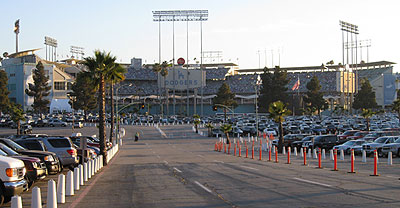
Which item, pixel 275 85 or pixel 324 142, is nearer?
pixel 324 142

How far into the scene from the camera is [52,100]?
129625 mm

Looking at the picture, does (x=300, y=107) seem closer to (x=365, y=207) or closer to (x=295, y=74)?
(x=295, y=74)

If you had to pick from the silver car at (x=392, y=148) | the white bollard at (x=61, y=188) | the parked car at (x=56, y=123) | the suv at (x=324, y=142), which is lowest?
the parked car at (x=56, y=123)

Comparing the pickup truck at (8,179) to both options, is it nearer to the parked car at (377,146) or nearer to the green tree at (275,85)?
the parked car at (377,146)

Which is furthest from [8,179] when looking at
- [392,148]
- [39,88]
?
[39,88]

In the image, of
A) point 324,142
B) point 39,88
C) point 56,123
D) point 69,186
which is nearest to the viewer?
point 69,186

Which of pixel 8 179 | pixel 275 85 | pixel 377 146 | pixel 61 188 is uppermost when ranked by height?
pixel 275 85

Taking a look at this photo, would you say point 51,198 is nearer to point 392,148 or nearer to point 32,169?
point 32,169

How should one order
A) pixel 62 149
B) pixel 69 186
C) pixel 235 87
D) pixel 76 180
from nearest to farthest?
1. pixel 69 186
2. pixel 76 180
3. pixel 62 149
4. pixel 235 87

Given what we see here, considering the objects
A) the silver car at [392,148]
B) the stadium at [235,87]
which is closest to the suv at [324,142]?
the silver car at [392,148]

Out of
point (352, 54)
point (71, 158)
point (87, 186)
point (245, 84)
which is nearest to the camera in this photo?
point (87, 186)

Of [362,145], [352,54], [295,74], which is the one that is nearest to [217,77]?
[295,74]

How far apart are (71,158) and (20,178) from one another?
36.8 feet

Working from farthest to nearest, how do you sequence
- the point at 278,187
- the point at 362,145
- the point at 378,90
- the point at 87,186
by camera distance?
the point at 378,90, the point at 362,145, the point at 87,186, the point at 278,187
